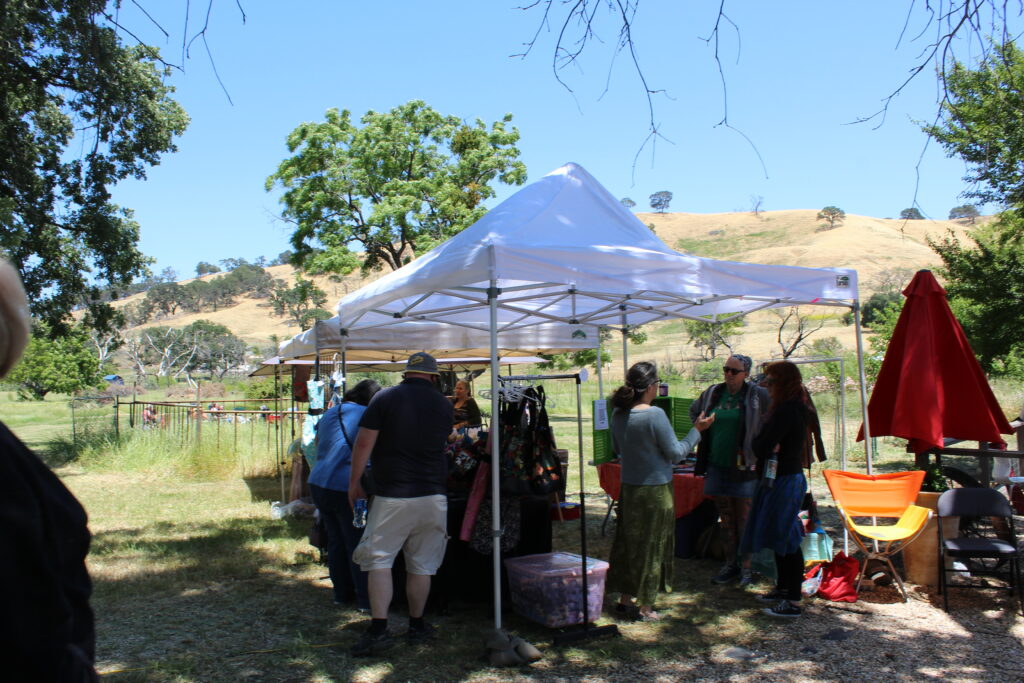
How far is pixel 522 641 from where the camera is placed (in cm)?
457

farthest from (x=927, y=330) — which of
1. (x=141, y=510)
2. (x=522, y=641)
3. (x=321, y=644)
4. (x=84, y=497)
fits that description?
(x=84, y=497)

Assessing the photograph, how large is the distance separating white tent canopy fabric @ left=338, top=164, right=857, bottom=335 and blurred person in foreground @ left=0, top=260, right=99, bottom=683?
3.29 meters

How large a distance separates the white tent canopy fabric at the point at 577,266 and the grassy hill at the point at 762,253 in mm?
42955

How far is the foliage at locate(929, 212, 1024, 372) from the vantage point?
36.6ft

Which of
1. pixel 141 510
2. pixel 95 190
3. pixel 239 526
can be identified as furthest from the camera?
pixel 95 190

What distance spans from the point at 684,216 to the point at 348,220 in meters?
98.3

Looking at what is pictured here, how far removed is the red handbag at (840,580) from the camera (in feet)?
18.0

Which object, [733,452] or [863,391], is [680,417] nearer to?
[733,452]

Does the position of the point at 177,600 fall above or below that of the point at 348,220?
below

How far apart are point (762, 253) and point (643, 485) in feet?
264

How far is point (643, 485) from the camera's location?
5051 mm

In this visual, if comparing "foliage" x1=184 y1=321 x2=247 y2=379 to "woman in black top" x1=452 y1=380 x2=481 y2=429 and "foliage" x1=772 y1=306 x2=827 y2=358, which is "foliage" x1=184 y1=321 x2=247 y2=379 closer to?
"foliage" x1=772 y1=306 x2=827 y2=358

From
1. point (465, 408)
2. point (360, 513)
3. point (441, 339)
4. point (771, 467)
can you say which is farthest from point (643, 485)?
point (465, 408)

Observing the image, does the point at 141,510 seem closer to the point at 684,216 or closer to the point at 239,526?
the point at 239,526
